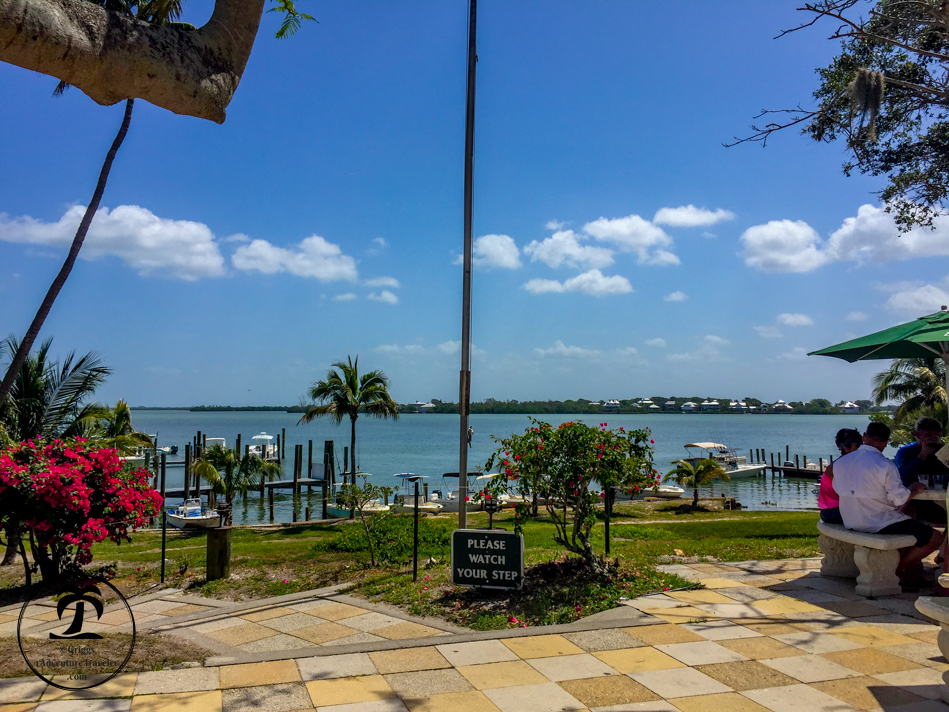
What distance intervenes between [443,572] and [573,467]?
2238mm

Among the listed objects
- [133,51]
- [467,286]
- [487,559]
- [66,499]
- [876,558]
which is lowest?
[487,559]

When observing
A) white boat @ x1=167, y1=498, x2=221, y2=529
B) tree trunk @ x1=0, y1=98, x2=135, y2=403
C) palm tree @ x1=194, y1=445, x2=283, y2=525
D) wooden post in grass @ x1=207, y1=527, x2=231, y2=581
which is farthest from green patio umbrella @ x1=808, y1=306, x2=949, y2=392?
white boat @ x1=167, y1=498, x2=221, y2=529

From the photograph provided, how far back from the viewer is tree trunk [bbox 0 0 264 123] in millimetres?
3035

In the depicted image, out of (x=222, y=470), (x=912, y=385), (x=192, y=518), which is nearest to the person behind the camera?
(x=222, y=470)

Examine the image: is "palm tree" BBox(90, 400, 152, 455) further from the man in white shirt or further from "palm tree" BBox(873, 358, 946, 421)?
"palm tree" BBox(873, 358, 946, 421)

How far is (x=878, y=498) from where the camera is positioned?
6.60 meters

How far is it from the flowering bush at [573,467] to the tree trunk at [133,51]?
457cm

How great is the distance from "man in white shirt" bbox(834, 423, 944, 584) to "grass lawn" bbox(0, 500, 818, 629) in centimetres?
187

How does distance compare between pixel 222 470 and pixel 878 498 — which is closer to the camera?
pixel 878 498

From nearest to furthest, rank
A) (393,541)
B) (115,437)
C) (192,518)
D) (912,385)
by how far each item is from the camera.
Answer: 1. (393,541)
2. (115,437)
3. (192,518)
4. (912,385)

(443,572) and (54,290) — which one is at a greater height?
(54,290)

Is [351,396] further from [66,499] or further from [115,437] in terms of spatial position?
[66,499]

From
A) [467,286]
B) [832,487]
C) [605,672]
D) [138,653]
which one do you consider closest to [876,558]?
[832,487]

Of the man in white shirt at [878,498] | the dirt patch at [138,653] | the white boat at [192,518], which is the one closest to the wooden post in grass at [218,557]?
the dirt patch at [138,653]
